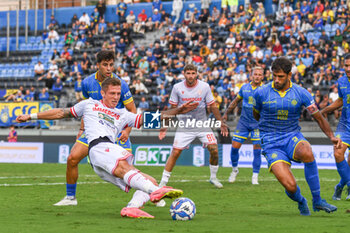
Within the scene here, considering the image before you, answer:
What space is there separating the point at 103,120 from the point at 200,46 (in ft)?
80.4

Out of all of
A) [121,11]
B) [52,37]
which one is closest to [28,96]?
[52,37]

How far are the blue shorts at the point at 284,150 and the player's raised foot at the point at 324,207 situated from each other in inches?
27.2

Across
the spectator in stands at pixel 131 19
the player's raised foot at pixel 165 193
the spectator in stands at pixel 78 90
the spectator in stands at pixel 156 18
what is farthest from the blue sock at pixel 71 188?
the spectator in stands at pixel 131 19

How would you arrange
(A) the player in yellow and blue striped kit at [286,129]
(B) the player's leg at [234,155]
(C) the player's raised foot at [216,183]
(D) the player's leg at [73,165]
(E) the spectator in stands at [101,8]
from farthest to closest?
(E) the spectator in stands at [101,8]
(B) the player's leg at [234,155]
(C) the player's raised foot at [216,183]
(D) the player's leg at [73,165]
(A) the player in yellow and blue striped kit at [286,129]

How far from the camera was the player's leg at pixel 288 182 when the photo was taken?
895 centimetres

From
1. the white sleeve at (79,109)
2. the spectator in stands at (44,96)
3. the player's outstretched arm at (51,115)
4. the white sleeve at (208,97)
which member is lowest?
the spectator in stands at (44,96)

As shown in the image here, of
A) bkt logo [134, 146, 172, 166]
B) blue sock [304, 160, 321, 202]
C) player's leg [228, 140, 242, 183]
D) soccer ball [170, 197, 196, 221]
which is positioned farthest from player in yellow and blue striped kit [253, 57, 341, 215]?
bkt logo [134, 146, 172, 166]

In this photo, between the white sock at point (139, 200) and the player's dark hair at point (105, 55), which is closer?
the white sock at point (139, 200)

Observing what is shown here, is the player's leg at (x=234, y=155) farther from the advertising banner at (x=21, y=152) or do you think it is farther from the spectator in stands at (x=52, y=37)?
the spectator in stands at (x=52, y=37)

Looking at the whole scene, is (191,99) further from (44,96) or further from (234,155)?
(44,96)

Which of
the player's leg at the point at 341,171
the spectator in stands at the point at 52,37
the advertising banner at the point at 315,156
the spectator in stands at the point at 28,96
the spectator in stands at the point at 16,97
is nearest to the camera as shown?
the player's leg at the point at 341,171

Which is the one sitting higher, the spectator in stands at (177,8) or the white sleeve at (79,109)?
the white sleeve at (79,109)

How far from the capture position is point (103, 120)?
918cm

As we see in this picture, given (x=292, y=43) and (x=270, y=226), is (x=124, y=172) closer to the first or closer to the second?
(x=270, y=226)
